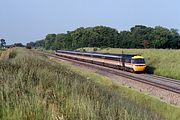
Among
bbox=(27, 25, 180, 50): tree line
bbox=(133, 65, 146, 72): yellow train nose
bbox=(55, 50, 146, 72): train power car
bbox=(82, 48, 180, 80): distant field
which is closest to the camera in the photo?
bbox=(82, 48, 180, 80): distant field

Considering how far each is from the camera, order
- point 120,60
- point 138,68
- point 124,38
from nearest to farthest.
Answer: point 138,68 < point 120,60 < point 124,38

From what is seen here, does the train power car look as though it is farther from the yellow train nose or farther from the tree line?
the tree line

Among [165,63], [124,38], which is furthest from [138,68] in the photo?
[124,38]

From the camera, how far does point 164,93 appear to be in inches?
958

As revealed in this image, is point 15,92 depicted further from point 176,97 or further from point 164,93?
point 164,93

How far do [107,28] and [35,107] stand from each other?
517 feet

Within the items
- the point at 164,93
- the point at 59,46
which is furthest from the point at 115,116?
the point at 59,46

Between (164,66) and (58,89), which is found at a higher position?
(58,89)

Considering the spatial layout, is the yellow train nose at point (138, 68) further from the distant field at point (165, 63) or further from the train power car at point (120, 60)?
the distant field at point (165, 63)

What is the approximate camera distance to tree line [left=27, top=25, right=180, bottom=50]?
129250 mm

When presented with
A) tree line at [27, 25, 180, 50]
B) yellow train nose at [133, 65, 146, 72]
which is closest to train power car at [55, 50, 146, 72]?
yellow train nose at [133, 65, 146, 72]

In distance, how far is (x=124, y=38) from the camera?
470ft

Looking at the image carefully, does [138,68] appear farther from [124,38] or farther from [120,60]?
[124,38]

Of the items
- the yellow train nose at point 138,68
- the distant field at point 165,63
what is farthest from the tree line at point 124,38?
the yellow train nose at point 138,68
